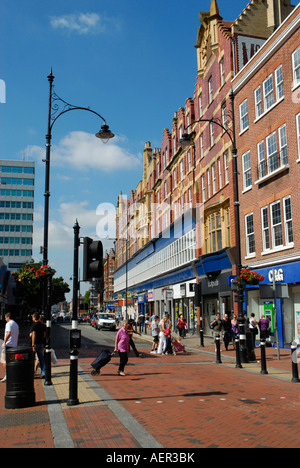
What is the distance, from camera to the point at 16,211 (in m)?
108

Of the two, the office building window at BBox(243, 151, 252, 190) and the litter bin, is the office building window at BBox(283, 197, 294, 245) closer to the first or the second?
the office building window at BBox(243, 151, 252, 190)

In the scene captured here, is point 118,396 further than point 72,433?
Yes

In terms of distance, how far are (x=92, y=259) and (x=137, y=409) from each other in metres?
3.09

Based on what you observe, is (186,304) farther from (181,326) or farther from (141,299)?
(141,299)

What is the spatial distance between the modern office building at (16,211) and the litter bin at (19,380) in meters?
98.7

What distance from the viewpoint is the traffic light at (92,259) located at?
9.19 m

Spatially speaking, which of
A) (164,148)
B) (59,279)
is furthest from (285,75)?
(59,279)

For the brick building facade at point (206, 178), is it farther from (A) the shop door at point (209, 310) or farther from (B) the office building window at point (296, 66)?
(B) the office building window at point (296, 66)

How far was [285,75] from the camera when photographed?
21719 millimetres

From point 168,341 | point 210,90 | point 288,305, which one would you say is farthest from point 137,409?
point 210,90

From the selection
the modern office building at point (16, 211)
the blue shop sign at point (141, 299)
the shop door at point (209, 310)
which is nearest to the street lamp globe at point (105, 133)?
the shop door at point (209, 310)

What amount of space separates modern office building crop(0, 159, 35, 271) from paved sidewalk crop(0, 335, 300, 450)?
314 feet
